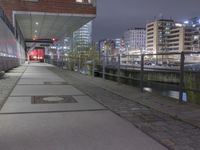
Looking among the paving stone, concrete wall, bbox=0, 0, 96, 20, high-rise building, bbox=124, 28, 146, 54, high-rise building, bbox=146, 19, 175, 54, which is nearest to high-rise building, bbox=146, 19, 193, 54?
high-rise building, bbox=146, 19, 175, 54

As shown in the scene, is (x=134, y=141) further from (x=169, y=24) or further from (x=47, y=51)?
(x=169, y=24)

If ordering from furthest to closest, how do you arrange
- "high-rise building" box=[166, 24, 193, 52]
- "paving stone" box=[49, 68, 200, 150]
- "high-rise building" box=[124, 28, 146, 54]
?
"high-rise building" box=[124, 28, 146, 54] < "high-rise building" box=[166, 24, 193, 52] < "paving stone" box=[49, 68, 200, 150]

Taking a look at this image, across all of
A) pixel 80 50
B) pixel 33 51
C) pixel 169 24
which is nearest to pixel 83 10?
pixel 80 50

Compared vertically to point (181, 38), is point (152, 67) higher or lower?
lower

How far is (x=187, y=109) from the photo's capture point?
6371 mm

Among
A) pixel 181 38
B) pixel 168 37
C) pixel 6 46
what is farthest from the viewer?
pixel 168 37

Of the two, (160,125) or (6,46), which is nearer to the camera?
(160,125)

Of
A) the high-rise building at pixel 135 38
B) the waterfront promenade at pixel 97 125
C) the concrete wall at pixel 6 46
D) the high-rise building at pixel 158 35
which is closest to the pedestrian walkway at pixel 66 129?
the waterfront promenade at pixel 97 125

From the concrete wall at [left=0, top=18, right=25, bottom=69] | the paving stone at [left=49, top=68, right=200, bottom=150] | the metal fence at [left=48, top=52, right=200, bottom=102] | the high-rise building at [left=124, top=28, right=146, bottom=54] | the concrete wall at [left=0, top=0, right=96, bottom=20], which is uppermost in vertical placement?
the high-rise building at [left=124, top=28, right=146, bottom=54]

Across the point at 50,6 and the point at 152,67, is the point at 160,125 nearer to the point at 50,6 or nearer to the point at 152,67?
the point at 152,67

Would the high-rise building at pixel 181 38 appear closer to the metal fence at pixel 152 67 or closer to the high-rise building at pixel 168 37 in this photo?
the high-rise building at pixel 168 37

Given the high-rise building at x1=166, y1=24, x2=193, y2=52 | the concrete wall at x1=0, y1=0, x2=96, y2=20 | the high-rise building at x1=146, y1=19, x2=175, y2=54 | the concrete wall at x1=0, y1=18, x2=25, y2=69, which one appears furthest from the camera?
the high-rise building at x1=146, y1=19, x2=175, y2=54

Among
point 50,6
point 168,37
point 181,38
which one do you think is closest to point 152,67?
point 50,6

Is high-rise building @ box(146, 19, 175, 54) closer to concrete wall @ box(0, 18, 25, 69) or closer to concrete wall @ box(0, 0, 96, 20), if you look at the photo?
concrete wall @ box(0, 0, 96, 20)
